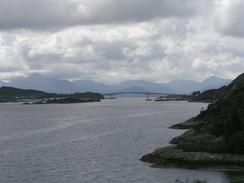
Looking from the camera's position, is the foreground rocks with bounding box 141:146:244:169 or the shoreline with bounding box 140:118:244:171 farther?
the foreground rocks with bounding box 141:146:244:169

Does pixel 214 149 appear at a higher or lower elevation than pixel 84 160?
higher

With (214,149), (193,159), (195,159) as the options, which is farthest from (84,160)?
(214,149)

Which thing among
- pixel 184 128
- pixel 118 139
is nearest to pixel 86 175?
pixel 118 139

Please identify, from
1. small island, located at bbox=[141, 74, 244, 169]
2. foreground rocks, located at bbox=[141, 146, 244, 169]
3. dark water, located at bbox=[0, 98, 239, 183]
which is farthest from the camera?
small island, located at bbox=[141, 74, 244, 169]

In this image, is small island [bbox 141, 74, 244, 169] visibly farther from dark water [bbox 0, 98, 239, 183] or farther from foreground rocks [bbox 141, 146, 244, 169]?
dark water [bbox 0, 98, 239, 183]

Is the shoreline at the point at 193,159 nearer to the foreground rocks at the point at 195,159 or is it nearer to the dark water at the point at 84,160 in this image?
the foreground rocks at the point at 195,159

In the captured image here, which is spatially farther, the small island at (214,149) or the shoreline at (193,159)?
the small island at (214,149)

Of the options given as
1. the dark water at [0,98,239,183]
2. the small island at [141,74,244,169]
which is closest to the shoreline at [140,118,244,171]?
the small island at [141,74,244,169]

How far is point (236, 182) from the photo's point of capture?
58.5 metres

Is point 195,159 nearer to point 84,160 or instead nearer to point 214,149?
point 214,149

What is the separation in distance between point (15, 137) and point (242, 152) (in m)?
63.8

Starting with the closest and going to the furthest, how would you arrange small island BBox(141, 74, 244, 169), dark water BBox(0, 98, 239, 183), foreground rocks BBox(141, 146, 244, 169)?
1. dark water BBox(0, 98, 239, 183)
2. foreground rocks BBox(141, 146, 244, 169)
3. small island BBox(141, 74, 244, 169)

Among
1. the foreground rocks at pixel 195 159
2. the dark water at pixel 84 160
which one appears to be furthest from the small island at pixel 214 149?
the dark water at pixel 84 160

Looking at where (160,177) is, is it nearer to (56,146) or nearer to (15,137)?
(56,146)
